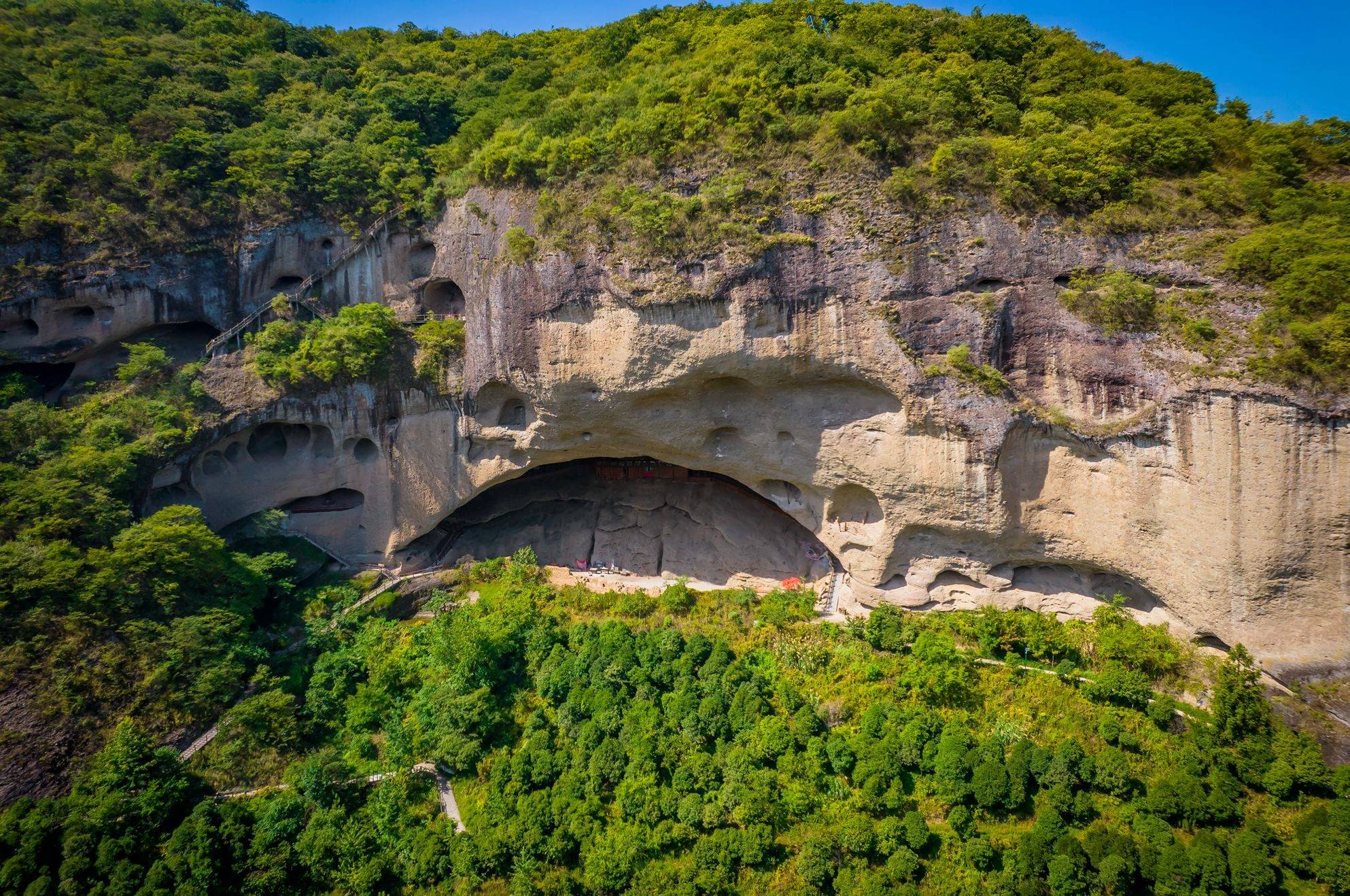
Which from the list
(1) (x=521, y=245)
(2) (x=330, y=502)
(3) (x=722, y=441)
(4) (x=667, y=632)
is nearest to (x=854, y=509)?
(3) (x=722, y=441)

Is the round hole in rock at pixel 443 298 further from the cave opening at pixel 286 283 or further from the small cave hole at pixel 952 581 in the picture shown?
the small cave hole at pixel 952 581

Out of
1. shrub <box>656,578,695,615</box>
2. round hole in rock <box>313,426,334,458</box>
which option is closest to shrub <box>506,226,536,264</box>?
round hole in rock <box>313,426,334,458</box>

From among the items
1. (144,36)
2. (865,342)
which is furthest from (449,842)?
(144,36)

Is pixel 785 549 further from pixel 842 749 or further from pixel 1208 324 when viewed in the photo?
pixel 1208 324

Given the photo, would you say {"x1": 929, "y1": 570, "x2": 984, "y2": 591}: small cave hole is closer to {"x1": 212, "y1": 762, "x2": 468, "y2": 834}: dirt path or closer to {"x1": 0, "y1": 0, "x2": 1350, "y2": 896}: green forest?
{"x1": 0, "y1": 0, "x2": 1350, "y2": 896}: green forest

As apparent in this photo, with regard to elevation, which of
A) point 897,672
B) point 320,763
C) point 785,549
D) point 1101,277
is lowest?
point 320,763

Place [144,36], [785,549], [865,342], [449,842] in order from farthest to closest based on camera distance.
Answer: [144,36]
[785,549]
[865,342]
[449,842]

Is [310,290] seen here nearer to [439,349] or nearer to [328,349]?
[328,349]
